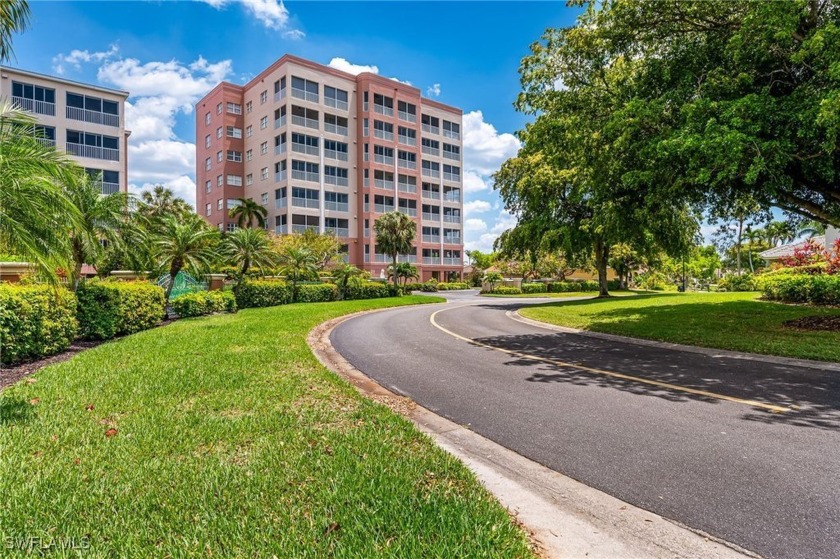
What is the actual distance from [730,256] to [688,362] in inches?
3898

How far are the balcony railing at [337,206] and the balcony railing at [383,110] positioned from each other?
12.3 m

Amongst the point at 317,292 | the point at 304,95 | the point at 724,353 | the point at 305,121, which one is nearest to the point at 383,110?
the point at 304,95

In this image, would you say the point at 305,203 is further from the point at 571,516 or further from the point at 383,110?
the point at 571,516

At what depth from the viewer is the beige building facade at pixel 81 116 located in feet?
111

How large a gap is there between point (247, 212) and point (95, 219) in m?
35.0

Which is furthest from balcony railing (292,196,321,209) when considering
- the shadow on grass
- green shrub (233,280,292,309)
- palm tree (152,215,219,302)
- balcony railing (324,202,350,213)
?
the shadow on grass

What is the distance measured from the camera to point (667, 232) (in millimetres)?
27422

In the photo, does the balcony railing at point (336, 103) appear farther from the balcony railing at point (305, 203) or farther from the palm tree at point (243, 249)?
the palm tree at point (243, 249)

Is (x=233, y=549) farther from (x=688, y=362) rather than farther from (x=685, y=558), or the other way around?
(x=688, y=362)

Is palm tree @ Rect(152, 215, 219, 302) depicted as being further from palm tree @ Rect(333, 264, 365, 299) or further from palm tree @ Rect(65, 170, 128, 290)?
palm tree @ Rect(333, 264, 365, 299)

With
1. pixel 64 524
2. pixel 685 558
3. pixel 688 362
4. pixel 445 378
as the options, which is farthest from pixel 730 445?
pixel 64 524

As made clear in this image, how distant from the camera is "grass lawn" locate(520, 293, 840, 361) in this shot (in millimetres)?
10508

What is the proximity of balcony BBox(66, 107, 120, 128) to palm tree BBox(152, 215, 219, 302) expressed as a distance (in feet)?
69.6

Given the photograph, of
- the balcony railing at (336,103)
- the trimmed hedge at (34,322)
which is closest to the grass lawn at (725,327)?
the trimmed hedge at (34,322)
